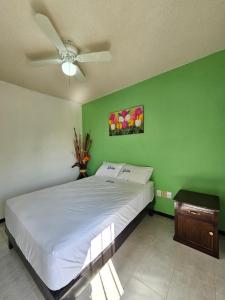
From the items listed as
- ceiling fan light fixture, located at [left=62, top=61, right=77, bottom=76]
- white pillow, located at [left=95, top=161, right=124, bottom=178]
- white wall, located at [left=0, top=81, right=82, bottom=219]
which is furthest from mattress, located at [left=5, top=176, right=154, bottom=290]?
ceiling fan light fixture, located at [left=62, top=61, right=77, bottom=76]

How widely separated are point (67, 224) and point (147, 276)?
959 millimetres

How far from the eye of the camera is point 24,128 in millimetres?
2779

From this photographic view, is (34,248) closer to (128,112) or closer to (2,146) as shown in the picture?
(2,146)

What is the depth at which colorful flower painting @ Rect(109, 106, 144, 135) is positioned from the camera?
2.73m

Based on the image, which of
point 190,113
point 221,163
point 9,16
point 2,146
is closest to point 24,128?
point 2,146

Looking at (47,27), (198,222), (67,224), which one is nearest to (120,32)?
(47,27)

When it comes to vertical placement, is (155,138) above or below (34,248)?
above

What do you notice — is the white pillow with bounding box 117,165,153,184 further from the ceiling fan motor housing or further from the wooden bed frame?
the ceiling fan motor housing

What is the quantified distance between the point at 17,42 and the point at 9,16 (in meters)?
0.34

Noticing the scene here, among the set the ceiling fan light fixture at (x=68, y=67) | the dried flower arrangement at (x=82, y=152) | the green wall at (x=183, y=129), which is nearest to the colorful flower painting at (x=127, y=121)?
the green wall at (x=183, y=129)

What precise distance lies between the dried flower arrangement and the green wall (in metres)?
1.09

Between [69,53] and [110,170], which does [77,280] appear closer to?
[110,170]

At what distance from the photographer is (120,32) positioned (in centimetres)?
154

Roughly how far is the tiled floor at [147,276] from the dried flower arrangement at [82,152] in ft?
6.91
